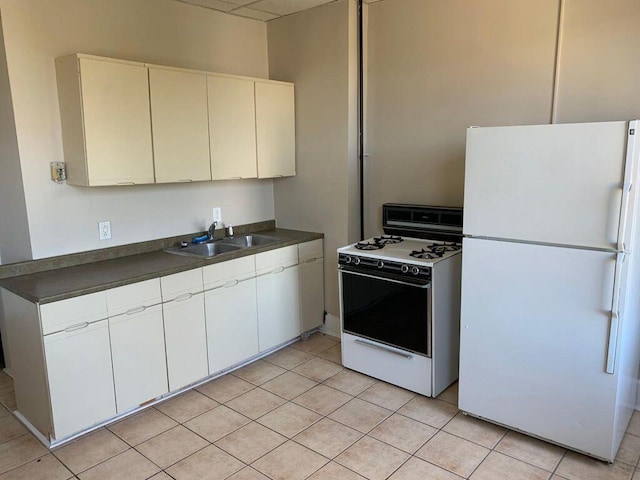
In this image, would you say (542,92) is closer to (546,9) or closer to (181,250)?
(546,9)

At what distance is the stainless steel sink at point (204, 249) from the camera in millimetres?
3573

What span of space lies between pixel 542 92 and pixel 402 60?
1.07 meters

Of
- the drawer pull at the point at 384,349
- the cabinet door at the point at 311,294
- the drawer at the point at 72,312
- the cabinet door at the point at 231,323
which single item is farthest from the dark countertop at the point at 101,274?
the drawer pull at the point at 384,349

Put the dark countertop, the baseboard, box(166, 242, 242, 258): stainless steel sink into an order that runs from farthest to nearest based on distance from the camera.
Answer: the baseboard < box(166, 242, 242, 258): stainless steel sink < the dark countertop

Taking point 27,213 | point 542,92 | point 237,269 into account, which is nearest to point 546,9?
point 542,92

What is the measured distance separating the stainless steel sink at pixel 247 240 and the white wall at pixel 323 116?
0.40 m

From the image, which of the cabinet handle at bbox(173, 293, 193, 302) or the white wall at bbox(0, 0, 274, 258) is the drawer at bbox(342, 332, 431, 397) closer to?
the cabinet handle at bbox(173, 293, 193, 302)

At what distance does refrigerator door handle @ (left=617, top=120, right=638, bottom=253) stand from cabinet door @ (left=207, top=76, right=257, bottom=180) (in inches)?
99.1

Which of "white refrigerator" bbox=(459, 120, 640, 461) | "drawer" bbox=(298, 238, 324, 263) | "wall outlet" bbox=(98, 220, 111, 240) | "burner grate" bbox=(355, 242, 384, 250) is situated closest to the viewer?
"white refrigerator" bbox=(459, 120, 640, 461)

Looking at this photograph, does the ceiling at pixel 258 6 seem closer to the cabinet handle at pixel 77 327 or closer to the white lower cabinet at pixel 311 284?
the white lower cabinet at pixel 311 284

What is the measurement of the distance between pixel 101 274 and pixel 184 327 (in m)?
0.60

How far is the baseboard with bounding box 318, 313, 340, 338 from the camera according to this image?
4.15 metres

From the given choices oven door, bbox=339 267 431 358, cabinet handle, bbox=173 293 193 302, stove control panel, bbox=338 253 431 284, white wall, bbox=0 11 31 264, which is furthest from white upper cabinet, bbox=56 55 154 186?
oven door, bbox=339 267 431 358

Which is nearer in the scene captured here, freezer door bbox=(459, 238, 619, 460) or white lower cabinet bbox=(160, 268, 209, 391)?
freezer door bbox=(459, 238, 619, 460)
